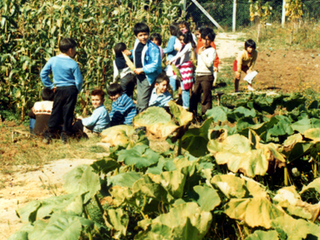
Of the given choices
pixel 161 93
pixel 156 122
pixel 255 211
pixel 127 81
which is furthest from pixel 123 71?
pixel 255 211

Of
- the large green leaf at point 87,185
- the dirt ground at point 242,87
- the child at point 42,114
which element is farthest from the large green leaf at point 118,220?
the child at point 42,114

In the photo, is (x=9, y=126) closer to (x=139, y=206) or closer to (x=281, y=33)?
(x=139, y=206)

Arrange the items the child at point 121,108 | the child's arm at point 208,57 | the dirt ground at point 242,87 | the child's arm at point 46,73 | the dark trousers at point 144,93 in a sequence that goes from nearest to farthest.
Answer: the dirt ground at point 242,87
the child's arm at point 46,73
the child at point 121,108
the dark trousers at point 144,93
the child's arm at point 208,57

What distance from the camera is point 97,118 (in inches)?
248

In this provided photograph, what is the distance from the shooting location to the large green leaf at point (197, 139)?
2914mm

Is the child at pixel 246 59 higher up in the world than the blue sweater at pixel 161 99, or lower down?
higher up

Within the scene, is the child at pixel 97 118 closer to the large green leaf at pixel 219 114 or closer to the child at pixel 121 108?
the child at pixel 121 108

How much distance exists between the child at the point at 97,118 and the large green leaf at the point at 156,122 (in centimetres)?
360

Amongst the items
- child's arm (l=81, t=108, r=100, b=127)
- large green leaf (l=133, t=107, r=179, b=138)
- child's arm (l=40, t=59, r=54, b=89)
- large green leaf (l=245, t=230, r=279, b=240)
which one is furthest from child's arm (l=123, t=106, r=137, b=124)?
large green leaf (l=245, t=230, r=279, b=240)

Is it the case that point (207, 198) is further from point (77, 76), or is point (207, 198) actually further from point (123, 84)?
point (123, 84)

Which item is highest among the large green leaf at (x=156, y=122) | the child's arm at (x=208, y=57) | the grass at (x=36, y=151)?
the child's arm at (x=208, y=57)

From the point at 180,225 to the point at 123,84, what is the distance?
239 inches

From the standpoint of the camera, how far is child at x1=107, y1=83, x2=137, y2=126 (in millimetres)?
6652

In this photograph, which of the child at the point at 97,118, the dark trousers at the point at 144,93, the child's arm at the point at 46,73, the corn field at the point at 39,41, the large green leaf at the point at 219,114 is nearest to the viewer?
the large green leaf at the point at 219,114
